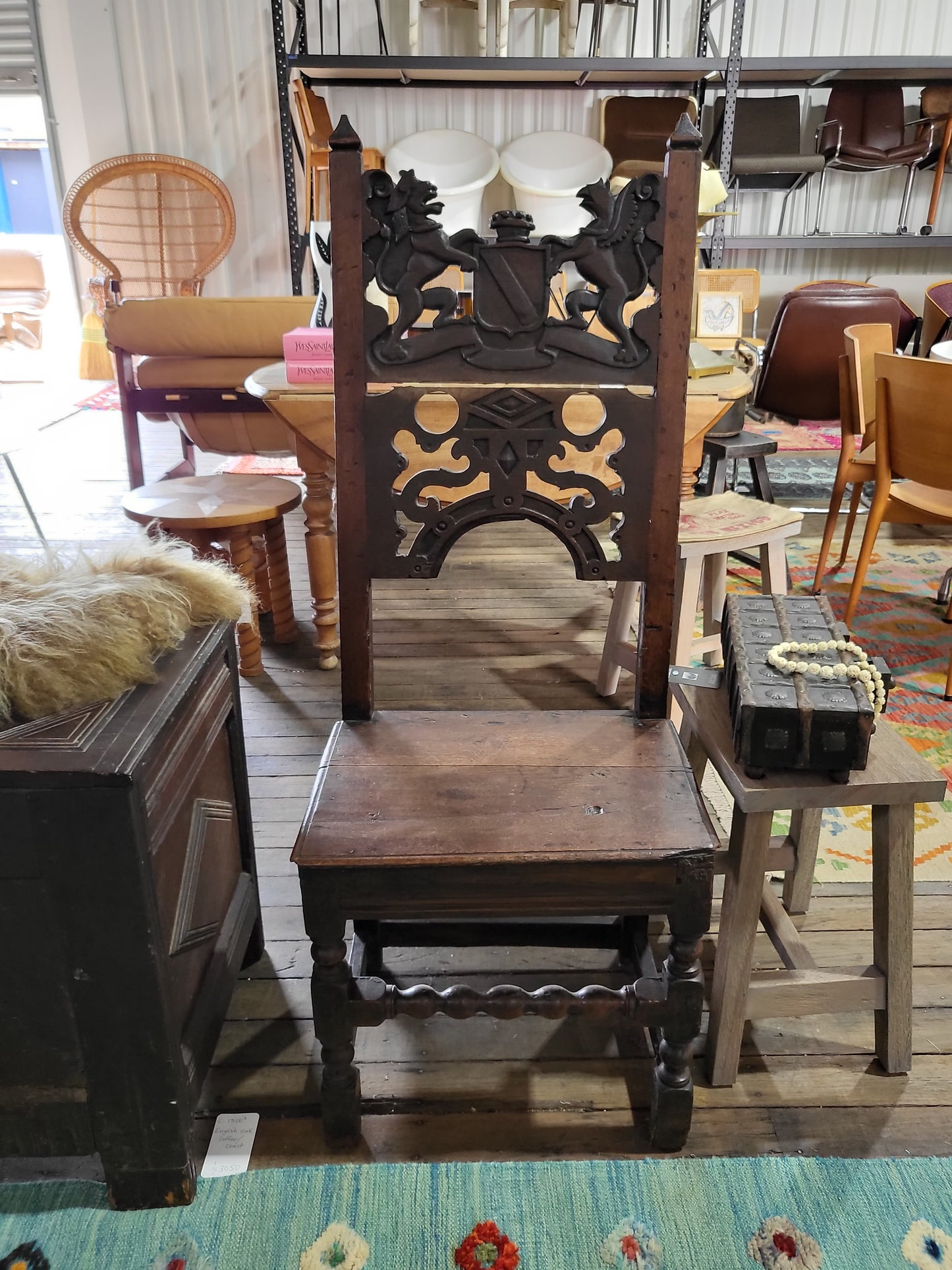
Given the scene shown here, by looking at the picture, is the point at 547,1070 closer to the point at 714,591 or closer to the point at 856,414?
the point at 714,591

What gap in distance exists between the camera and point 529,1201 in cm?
122

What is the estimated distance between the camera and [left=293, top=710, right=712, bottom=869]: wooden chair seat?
1108mm

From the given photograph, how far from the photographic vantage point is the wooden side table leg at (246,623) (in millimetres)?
2607

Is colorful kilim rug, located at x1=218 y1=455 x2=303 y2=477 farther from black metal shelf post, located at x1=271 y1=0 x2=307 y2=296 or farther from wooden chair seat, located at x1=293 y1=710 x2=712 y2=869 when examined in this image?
wooden chair seat, located at x1=293 y1=710 x2=712 y2=869

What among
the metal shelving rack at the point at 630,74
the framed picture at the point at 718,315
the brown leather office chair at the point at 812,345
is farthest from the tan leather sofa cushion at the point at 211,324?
the brown leather office chair at the point at 812,345

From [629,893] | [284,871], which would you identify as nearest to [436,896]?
[629,893]

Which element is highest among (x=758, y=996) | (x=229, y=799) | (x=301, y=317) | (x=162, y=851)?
(x=301, y=317)

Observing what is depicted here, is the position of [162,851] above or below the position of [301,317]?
below

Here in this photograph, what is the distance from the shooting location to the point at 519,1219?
1.20m

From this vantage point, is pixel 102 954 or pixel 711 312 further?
pixel 711 312

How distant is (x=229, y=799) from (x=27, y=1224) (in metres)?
0.60

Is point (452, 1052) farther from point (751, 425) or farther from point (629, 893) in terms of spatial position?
point (751, 425)

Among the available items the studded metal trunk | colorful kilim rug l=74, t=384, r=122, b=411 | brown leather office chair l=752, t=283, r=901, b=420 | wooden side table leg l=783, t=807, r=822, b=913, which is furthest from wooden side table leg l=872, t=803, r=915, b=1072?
colorful kilim rug l=74, t=384, r=122, b=411

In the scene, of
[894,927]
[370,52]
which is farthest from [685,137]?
[370,52]
